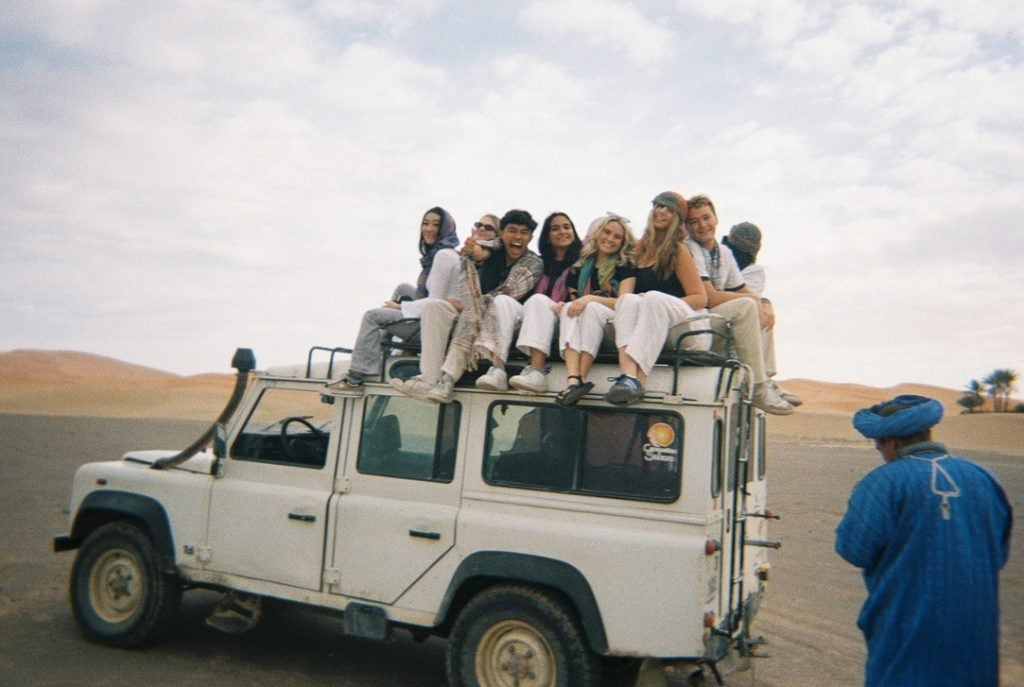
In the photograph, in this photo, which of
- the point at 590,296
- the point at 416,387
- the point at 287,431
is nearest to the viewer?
the point at 590,296

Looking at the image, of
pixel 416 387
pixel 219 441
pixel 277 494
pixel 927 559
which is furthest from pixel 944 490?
pixel 219 441

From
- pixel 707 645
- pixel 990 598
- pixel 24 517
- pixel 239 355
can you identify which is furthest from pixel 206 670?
pixel 24 517

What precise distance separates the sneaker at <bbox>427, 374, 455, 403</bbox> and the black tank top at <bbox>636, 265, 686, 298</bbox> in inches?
54.1

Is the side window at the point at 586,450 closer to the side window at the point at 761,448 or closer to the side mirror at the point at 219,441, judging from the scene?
the side window at the point at 761,448

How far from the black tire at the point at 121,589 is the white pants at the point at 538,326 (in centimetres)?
330

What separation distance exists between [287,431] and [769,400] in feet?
11.0

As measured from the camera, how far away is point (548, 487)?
496cm

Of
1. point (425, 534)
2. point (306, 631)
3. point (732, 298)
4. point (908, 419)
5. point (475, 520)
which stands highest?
point (732, 298)

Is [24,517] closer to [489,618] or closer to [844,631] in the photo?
[489,618]

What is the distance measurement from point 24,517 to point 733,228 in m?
11.1

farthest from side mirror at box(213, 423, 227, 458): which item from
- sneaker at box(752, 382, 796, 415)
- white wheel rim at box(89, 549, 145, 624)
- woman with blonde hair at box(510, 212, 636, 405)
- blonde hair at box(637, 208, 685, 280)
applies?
sneaker at box(752, 382, 796, 415)

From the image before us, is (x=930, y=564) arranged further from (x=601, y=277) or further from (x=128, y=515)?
(x=128, y=515)

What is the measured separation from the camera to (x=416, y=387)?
5.32 metres

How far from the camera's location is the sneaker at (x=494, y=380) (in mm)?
5098
